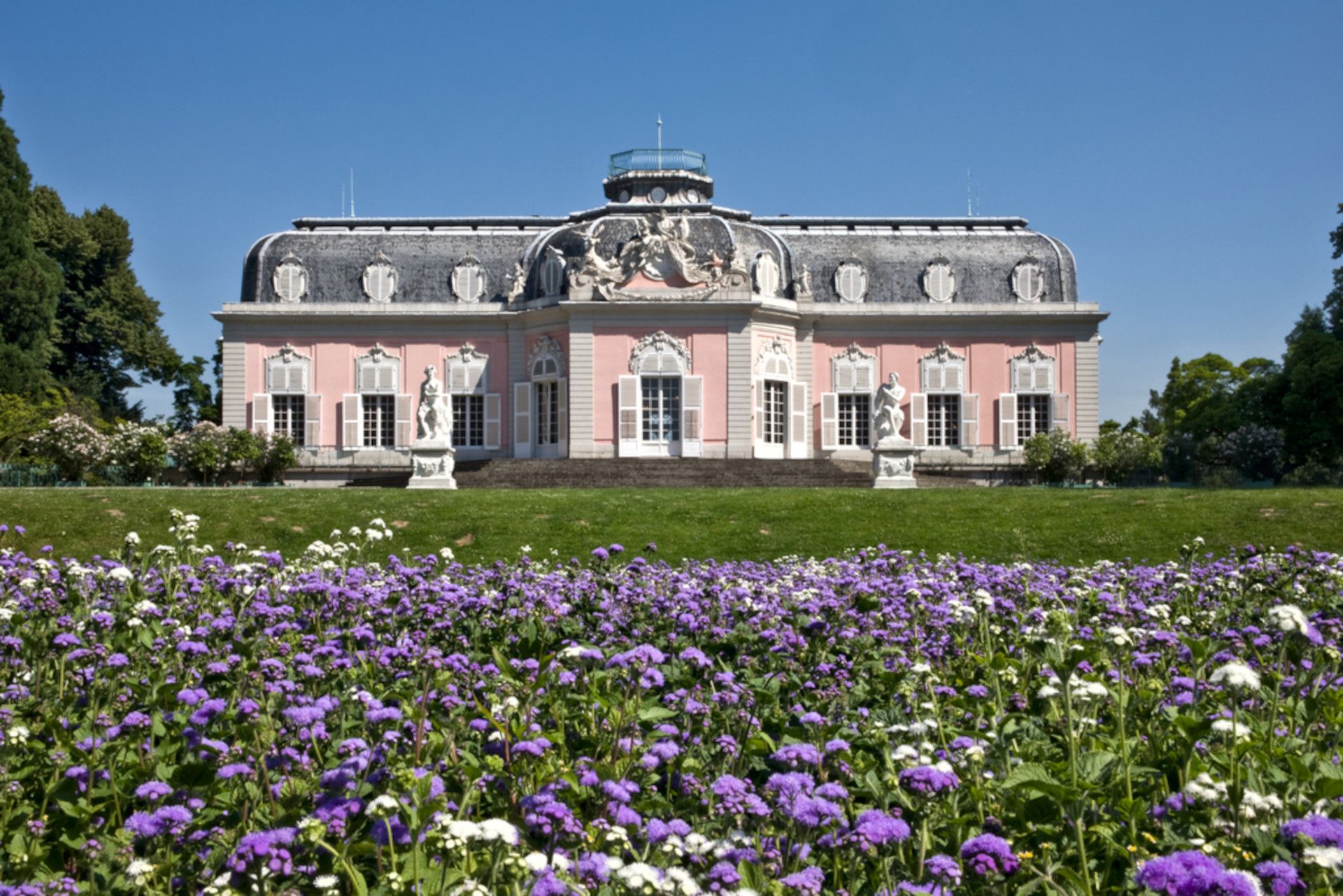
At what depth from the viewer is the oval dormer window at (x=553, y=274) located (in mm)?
33406

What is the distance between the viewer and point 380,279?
35.9 meters

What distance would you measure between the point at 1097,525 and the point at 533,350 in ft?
68.8

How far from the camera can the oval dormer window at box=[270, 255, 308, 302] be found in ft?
118

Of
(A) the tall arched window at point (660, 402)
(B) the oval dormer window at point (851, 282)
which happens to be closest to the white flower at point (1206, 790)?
(A) the tall arched window at point (660, 402)

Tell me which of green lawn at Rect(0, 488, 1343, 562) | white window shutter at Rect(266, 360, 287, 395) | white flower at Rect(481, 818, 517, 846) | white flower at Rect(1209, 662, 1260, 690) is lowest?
green lawn at Rect(0, 488, 1343, 562)

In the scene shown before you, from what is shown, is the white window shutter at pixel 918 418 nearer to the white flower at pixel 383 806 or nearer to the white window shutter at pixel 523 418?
the white window shutter at pixel 523 418

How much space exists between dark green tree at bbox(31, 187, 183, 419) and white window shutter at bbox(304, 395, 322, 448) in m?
12.9

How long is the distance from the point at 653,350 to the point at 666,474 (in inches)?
185

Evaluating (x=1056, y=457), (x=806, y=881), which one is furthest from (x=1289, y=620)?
(x=1056, y=457)

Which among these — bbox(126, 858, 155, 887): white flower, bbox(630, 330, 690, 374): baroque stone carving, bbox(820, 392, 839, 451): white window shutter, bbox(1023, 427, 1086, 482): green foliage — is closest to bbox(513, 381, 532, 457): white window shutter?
bbox(630, 330, 690, 374): baroque stone carving

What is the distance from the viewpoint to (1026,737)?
4.68 m

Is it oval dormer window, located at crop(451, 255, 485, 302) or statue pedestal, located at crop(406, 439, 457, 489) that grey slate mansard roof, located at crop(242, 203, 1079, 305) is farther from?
statue pedestal, located at crop(406, 439, 457, 489)

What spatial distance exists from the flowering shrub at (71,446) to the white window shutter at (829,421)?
19.4 m

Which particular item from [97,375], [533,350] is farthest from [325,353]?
[97,375]
